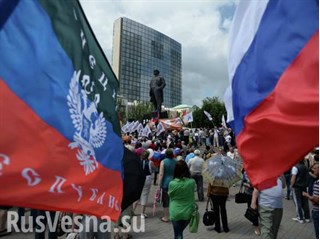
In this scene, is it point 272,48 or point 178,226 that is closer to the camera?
point 272,48

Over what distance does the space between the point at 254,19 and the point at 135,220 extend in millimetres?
6735

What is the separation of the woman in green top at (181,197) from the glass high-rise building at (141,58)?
102m

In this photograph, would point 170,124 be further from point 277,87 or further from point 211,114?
point 211,114

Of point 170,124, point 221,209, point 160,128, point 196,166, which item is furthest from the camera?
point 170,124

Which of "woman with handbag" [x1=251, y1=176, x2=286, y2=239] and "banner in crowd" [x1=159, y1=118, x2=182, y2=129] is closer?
"woman with handbag" [x1=251, y1=176, x2=286, y2=239]

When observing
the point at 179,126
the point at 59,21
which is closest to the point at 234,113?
the point at 59,21

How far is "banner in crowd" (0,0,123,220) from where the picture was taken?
2.35m

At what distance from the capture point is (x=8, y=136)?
230 centimetres

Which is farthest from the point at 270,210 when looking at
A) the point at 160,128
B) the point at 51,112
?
the point at 160,128

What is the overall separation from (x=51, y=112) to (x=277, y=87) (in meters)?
1.85

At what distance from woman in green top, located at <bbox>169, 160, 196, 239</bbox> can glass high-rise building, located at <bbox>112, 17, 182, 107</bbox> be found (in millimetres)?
102486

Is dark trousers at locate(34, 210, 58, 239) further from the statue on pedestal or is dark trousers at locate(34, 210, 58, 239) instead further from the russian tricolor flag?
the statue on pedestal

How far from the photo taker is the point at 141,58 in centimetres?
11819

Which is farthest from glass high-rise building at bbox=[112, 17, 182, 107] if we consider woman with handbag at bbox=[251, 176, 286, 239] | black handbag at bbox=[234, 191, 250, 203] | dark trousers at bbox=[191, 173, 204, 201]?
woman with handbag at bbox=[251, 176, 286, 239]
